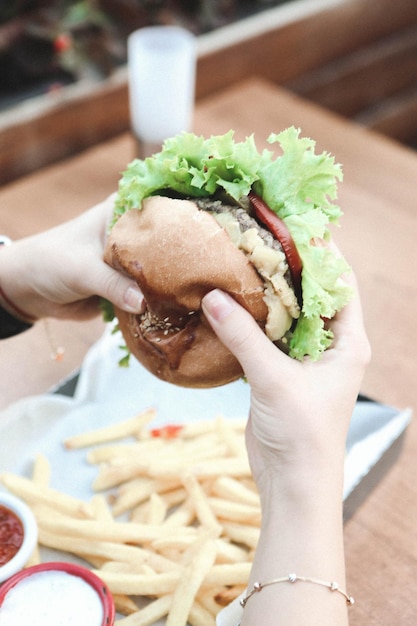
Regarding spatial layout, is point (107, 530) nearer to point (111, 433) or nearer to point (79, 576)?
point (79, 576)

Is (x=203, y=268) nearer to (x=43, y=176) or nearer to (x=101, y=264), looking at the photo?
(x=101, y=264)

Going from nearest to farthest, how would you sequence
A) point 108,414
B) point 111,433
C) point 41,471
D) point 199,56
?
point 41,471 < point 111,433 < point 108,414 < point 199,56

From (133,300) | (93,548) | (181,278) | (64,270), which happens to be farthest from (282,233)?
(93,548)

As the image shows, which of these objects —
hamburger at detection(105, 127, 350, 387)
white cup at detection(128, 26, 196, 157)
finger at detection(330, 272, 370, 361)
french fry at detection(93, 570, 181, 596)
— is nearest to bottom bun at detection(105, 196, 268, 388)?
hamburger at detection(105, 127, 350, 387)

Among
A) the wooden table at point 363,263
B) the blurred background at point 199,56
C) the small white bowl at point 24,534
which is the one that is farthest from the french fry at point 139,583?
the blurred background at point 199,56

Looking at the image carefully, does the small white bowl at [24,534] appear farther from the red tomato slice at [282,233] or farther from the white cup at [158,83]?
the white cup at [158,83]

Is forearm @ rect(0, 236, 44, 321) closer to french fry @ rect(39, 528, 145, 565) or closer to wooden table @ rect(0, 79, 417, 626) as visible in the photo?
wooden table @ rect(0, 79, 417, 626)

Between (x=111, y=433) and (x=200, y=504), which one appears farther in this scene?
(x=111, y=433)
